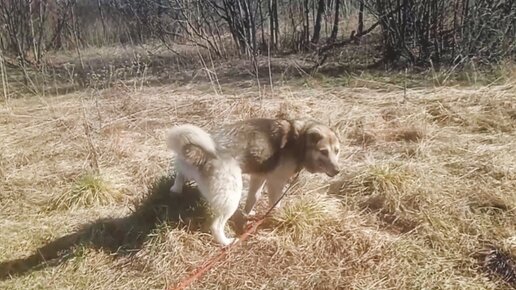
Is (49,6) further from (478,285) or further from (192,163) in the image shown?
(478,285)

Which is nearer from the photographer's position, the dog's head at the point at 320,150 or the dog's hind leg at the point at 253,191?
the dog's head at the point at 320,150

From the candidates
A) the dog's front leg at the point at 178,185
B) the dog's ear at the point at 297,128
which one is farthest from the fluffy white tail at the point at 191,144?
the dog's ear at the point at 297,128

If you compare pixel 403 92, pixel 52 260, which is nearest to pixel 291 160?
pixel 52 260

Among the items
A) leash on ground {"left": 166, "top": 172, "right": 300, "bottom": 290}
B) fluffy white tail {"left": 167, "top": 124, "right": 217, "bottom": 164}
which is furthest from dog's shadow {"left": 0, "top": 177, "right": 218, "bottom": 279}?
fluffy white tail {"left": 167, "top": 124, "right": 217, "bottom": 164}

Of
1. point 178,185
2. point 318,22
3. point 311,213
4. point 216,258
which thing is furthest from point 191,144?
point 318,22

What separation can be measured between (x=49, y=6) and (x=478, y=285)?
10.8 meters

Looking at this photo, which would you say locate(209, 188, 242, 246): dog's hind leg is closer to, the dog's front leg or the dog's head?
the dog's front leg

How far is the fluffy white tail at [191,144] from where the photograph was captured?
3291mm

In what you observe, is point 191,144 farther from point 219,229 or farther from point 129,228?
point 129,228

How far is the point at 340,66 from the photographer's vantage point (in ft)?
27.7

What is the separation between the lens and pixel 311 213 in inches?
146

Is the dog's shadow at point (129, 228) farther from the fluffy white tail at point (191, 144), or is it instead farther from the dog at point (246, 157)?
the fluffy white tail at point (191, 144)

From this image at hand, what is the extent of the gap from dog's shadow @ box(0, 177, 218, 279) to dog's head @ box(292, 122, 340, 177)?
0.83m

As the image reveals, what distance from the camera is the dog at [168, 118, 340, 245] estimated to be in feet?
10.9
